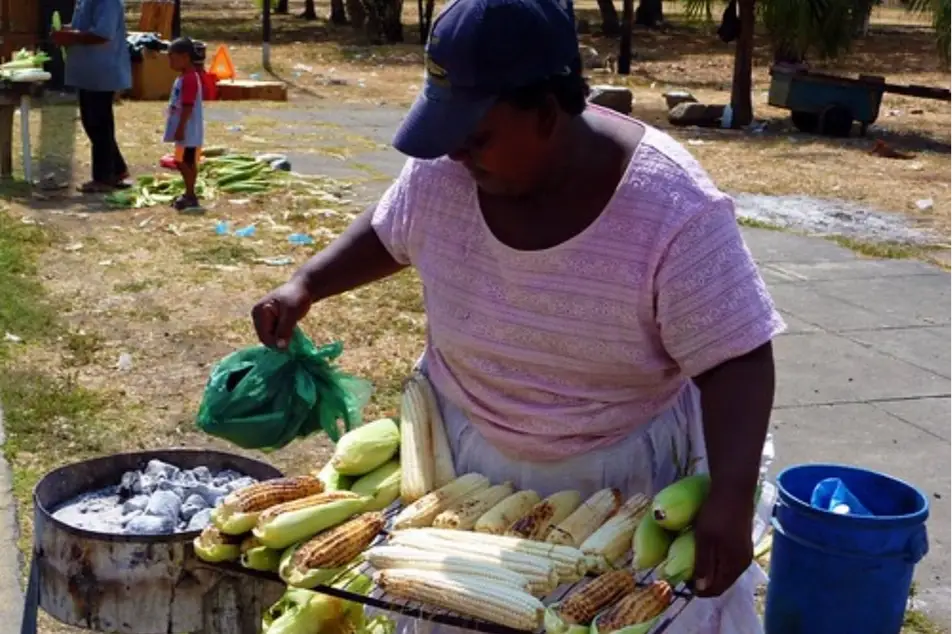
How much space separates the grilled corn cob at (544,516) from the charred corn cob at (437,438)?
264mm

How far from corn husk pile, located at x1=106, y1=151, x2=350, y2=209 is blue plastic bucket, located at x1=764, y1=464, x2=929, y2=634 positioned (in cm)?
876

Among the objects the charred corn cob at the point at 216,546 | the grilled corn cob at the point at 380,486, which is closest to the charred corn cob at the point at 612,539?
the grilled corn cob at the point at 380,486

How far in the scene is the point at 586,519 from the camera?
294 centimetres

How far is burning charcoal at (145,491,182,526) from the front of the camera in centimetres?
334

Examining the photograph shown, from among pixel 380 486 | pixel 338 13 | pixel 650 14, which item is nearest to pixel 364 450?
pixel 380 486

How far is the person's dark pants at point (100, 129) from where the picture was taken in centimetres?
1268

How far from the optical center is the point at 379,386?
735 cm

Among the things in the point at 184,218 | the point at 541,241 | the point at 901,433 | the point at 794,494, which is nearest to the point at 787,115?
the point at 184,218

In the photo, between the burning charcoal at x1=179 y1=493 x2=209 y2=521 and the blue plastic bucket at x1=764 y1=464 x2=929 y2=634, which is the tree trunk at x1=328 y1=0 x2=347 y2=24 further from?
the burning charcoal at x1=179 y1=493 x2=209 y2=521

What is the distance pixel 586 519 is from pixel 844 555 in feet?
4.47

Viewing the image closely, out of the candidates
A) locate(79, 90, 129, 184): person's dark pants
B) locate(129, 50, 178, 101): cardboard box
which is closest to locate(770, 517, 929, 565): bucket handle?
locate(79, 90, 129, 184): person's dark pants

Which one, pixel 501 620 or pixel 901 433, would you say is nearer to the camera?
pixel 501 620

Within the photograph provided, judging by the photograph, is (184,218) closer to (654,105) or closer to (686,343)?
(686,343)

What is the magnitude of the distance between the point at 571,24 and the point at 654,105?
65.6 feet
